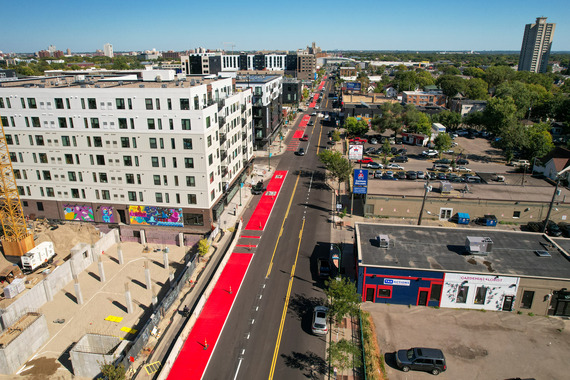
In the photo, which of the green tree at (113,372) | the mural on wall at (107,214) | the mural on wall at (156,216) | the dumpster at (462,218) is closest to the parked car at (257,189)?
the mural on wall at (156,216)

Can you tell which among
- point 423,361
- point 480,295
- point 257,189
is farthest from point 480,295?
point 257,189

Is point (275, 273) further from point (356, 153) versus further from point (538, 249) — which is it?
point (356, 153)

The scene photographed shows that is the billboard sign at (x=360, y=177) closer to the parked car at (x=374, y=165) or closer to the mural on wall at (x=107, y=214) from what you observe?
the parked car at (x=374, y=165)

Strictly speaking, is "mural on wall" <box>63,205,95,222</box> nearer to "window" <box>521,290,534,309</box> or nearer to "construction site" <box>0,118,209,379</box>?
"construction site" <box>0,118,209,379</box>

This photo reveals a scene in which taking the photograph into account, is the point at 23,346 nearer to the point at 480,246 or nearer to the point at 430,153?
the point at 480,246

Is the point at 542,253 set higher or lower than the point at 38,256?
higher
